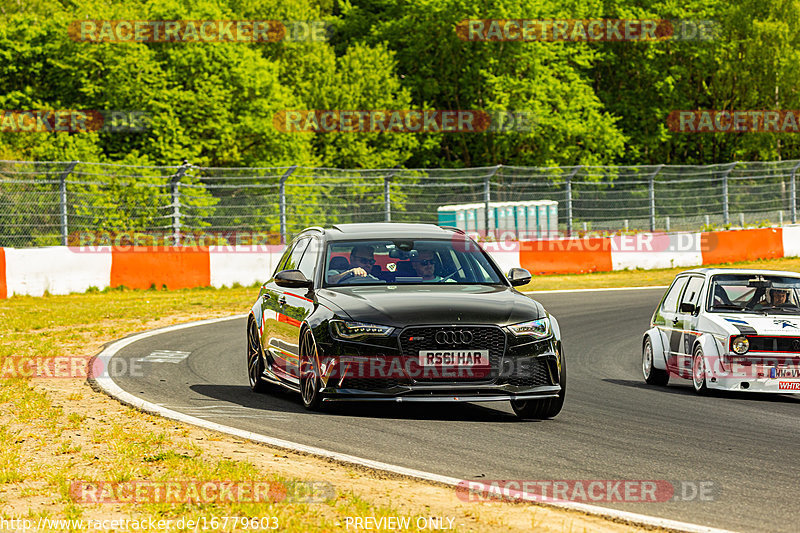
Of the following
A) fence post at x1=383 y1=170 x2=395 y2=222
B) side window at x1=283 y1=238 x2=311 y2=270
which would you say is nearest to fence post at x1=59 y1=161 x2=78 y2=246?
fence post at x1=383 y1=170 x2=395 y2=222

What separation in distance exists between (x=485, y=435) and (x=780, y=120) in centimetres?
5869

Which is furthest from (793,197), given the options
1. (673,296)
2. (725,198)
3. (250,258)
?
(673,296)

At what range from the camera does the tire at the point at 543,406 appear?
9.18 meters

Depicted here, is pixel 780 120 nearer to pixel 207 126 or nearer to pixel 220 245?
pixel 207 126

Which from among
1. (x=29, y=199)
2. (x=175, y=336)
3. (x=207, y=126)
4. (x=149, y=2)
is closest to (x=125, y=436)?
(x=175, y=336)

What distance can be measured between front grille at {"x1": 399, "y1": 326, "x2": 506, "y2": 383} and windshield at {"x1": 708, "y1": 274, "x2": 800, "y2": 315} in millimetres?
4025

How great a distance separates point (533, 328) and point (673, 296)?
4892 millimetres

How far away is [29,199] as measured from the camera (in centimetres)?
2438

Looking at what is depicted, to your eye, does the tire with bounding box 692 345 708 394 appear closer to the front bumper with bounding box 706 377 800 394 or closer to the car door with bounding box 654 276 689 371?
the front bumper with bounding box 706 377 800 394

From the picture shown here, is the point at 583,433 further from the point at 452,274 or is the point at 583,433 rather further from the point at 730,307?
the point at 730,307

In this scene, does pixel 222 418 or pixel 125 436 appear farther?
pixel 222 418

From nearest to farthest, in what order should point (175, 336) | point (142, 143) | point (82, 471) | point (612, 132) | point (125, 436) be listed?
1. point (82, 471)
2. point (125, 436)
3. point (175, 336)
4. point (142, 143)
5. point (612, 132)

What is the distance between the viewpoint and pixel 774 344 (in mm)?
11086

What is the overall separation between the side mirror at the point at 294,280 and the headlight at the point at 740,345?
4207mm
